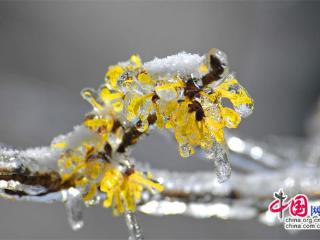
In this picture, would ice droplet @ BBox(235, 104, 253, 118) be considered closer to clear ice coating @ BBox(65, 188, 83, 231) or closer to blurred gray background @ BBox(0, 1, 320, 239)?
clear ice coating @ BBox(65, 188, 83, 231)

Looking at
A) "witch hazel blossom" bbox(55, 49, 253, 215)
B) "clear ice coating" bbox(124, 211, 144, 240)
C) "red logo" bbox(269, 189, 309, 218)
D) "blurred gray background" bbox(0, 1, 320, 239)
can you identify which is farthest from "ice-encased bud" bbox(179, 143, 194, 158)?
"blurred gray background" bbox(0, 1, 320, 239)

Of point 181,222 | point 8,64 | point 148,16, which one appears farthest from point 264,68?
point 8,64

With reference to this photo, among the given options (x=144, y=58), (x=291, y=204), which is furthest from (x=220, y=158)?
(x=144, y=58)

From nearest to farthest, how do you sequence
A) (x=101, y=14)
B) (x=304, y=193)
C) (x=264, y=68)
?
1. (x=304, y=193)
2. (x=101, y=14)
3. (x=264, y=68)

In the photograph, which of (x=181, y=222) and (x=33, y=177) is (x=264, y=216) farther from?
(x=181, y=222)

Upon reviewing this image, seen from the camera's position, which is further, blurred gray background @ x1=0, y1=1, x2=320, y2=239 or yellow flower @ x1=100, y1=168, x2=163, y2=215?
blurred gray background @ x1=0, y1=1, x2=320, y2=239

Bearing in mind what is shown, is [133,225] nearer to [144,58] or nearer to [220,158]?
[220,158]
